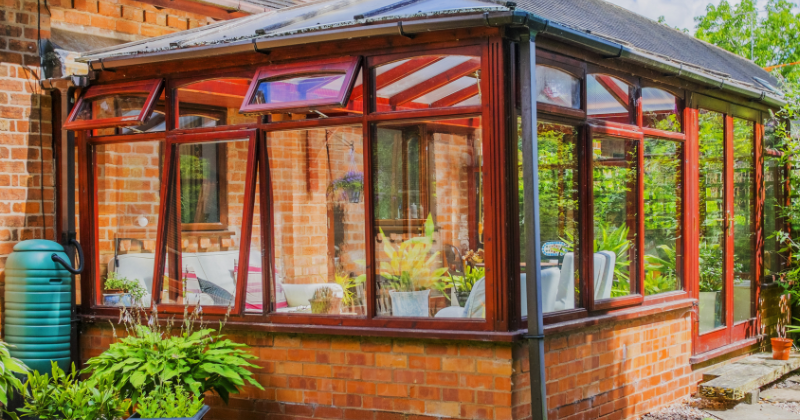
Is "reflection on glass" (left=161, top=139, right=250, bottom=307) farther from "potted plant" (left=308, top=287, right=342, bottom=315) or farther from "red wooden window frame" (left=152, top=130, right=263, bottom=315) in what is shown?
"potted plant" (left=308, top=287, right=342, bottom=315)

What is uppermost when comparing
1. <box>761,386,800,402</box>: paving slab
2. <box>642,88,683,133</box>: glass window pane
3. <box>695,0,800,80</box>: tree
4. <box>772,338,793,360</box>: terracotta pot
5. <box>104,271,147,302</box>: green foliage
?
<box>695,0,800,80</box>: tree

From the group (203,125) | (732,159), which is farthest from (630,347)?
(203,125)

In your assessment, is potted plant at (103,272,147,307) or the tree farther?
the tree

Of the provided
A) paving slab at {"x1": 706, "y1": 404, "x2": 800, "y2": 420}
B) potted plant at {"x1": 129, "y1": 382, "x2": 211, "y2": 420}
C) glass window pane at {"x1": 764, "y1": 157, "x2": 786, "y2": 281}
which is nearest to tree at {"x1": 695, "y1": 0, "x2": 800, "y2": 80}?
glass window pane at {"x1": 764, "y1": 157, "x2": 786, "y2": 281}

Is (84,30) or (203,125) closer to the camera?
(203,125)

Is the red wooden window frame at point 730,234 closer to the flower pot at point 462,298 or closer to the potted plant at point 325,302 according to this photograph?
the flower pot at point 462,298

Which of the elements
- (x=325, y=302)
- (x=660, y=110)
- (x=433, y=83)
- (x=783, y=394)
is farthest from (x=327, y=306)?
(x=783, y=394)

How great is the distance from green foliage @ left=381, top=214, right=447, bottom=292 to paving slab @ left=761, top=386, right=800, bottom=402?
382cm

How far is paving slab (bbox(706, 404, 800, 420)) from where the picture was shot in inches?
269

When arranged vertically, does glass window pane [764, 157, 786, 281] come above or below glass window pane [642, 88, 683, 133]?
below

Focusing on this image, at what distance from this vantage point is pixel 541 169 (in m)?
5.96

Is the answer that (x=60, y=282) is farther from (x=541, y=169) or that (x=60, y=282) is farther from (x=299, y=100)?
(x=541, y=169)

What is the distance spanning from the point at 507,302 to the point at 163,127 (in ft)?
10.00

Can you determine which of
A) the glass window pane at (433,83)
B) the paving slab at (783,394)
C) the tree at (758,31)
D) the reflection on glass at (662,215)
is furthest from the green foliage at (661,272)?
the tree at (758,31)
